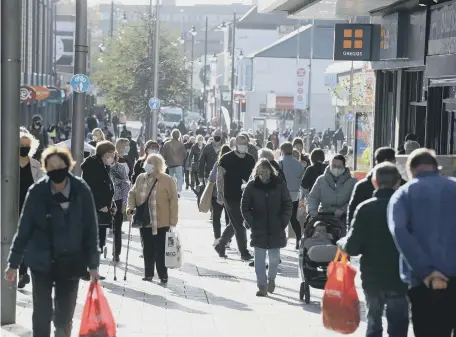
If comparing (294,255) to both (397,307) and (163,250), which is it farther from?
(397,307)

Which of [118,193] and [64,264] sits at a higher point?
[64,264]

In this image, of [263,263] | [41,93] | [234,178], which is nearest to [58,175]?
[263,263]

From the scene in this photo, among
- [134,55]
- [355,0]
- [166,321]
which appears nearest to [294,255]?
[355,0]

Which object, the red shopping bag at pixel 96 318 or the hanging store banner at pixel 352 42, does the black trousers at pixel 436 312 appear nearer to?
the red shopping bag at pixel 96 318

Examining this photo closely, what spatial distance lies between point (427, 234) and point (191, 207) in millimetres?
21536

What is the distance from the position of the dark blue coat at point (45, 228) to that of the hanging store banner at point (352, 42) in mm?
13225

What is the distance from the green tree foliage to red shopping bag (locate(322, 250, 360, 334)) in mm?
51769

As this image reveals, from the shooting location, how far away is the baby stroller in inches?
525

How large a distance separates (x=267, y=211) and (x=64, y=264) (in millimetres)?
5325

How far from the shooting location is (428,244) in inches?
332

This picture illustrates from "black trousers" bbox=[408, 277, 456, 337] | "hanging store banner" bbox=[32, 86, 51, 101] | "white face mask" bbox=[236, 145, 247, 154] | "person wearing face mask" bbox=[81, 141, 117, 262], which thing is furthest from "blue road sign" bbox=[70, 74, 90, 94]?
"hanging store banner" bbox=[32, 86, 51, 101]

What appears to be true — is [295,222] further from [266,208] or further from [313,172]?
[266,208]

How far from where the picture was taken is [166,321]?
12414 millimetres

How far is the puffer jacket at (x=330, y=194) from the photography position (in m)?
15.2
